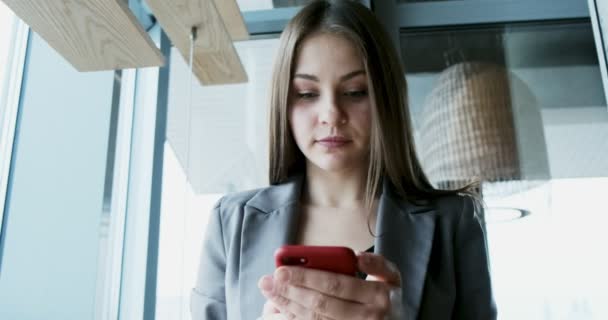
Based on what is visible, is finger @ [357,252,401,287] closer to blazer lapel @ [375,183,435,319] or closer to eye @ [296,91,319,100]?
blazer lapel @ [375,183,435,319]

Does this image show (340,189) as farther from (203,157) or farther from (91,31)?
(203,157)

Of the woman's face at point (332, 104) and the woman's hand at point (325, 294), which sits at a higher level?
the woman's face at point (332, 104)

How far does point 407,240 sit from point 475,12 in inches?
41.6

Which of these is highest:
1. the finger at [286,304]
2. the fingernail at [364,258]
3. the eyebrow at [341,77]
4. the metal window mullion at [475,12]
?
the metal window mullion at [475,12]

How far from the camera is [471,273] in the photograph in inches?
33.7

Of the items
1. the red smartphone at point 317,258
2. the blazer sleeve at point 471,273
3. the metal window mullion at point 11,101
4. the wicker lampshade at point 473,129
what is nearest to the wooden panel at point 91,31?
the metal window mullion at point 11,101

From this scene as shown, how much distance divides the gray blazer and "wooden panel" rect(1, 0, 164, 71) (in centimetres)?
34

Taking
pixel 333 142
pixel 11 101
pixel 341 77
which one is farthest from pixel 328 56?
pixel 11 101

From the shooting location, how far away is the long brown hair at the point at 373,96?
34.6 inches

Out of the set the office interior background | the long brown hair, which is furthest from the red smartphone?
the office interior background

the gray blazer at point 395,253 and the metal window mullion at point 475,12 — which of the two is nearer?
the gray blazer at point 395,253

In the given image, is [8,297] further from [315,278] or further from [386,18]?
[386,18]

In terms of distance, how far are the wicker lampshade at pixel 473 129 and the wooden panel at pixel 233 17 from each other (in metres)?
0.65

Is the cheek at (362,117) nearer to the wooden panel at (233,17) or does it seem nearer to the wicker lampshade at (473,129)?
the wooden panel at (233,17)
